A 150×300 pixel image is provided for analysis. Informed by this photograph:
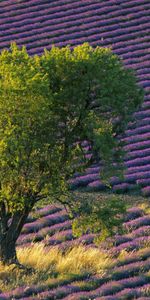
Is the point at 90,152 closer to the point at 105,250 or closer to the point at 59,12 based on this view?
the point at 105,250

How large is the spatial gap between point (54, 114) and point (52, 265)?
3968 mm

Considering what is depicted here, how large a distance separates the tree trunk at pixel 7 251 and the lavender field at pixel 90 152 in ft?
6.18

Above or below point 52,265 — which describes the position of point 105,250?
above

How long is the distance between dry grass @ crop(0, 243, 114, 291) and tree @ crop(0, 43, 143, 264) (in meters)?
0.78

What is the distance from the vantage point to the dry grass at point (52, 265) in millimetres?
20250

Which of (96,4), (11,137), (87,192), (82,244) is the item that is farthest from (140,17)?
(11,137)

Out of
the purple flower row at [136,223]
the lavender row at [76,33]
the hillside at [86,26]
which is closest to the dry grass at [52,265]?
the purple flower row at [136,223]

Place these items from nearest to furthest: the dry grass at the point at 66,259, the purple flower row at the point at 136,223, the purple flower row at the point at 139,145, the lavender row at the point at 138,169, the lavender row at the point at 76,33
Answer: the dry grass at the point at 66,259
the purple flower row at the point at 136,223
the lavender row at the point at 138,169
the purple flower row at the point at 139,145
the lavender row at the point at 76,33

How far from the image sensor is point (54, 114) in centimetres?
2062

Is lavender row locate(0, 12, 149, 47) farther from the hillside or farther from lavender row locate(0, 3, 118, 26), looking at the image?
lavender row locate(0, 3, 118, 26)

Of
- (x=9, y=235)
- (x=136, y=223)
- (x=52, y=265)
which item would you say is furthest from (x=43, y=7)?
(x=52, y=265)

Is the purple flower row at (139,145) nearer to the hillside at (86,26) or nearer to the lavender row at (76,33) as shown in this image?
the hillside at (86,26)

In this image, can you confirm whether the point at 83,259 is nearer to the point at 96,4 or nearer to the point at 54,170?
the point at 54,170

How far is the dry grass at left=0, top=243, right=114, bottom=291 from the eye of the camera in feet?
66.4
